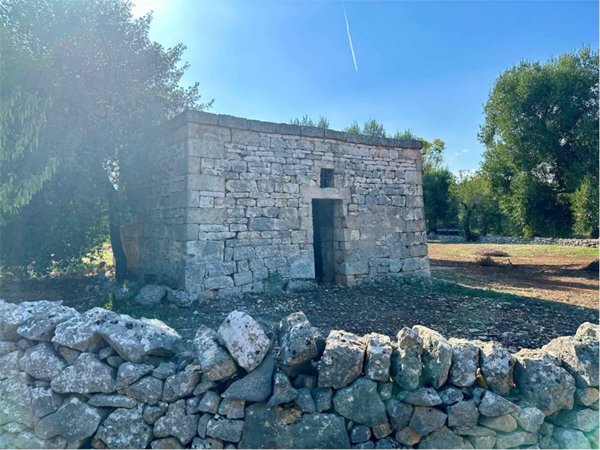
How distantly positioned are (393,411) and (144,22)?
34.1ft

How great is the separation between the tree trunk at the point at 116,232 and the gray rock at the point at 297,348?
7550mm

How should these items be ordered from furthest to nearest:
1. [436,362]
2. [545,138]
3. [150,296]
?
[545,138]
[150,296]
[436,362]

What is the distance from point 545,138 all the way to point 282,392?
48.6ft

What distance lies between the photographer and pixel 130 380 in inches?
112

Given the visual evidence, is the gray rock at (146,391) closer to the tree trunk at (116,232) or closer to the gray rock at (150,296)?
the gray rock at (150,296)

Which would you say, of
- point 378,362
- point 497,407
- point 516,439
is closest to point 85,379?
point 378,362

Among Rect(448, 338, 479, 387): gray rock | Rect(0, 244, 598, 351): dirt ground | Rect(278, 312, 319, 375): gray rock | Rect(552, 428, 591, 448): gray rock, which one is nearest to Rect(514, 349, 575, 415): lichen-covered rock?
Rect(552, 428, 591, 448): gray rock

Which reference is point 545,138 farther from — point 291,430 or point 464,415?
point 291,430

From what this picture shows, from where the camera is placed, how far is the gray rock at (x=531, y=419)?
271 centimetres

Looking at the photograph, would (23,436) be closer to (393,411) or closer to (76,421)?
(76,421)

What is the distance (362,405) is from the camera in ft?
9.05

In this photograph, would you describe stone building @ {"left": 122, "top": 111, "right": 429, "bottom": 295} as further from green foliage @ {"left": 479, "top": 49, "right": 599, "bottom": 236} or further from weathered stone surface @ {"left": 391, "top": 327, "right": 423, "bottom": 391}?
green foliage @ {"left": 479, "top": 49, "right": 599, "bottom": 236}

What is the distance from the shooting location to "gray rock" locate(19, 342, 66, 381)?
2.92 metres

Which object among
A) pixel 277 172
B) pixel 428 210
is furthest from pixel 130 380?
pixel 428 210
